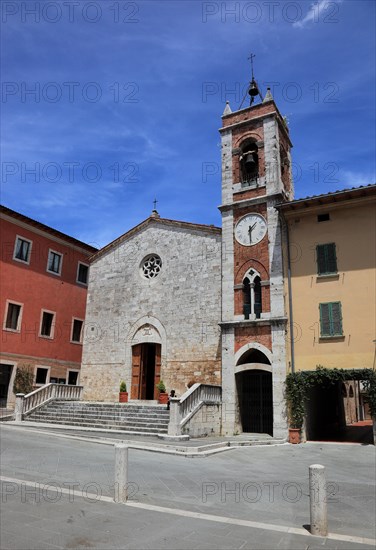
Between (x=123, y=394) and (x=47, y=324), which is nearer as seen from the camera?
(x=123, y=394)

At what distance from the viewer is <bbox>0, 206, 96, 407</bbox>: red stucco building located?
22.5 meters

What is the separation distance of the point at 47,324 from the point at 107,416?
9771 millimetres

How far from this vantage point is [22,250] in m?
A: 24.0

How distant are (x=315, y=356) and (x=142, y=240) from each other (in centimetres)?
1137

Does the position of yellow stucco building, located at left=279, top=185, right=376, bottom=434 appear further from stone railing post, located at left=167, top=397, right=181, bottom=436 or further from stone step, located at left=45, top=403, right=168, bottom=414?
stone step, located at left=45, top=403, right=168, bottom=414

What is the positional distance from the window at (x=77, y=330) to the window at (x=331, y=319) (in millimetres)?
15716

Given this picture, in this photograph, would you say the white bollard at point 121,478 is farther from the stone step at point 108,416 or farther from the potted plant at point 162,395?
the potted plant at point 162,395

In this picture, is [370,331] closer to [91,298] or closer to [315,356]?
[315,356]

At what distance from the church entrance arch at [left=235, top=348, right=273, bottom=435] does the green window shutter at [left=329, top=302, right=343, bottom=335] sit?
310 centimetres

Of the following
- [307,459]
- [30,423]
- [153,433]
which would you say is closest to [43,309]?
[30,423]

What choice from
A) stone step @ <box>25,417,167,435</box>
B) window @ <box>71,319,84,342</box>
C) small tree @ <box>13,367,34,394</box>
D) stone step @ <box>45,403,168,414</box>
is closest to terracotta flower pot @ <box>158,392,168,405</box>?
stone step @ <box>45,403,168,414</box>

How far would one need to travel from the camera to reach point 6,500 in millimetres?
6367

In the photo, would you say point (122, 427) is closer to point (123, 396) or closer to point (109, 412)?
point (109, 412)

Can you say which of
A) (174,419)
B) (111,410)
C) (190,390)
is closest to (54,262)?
(111,410)
